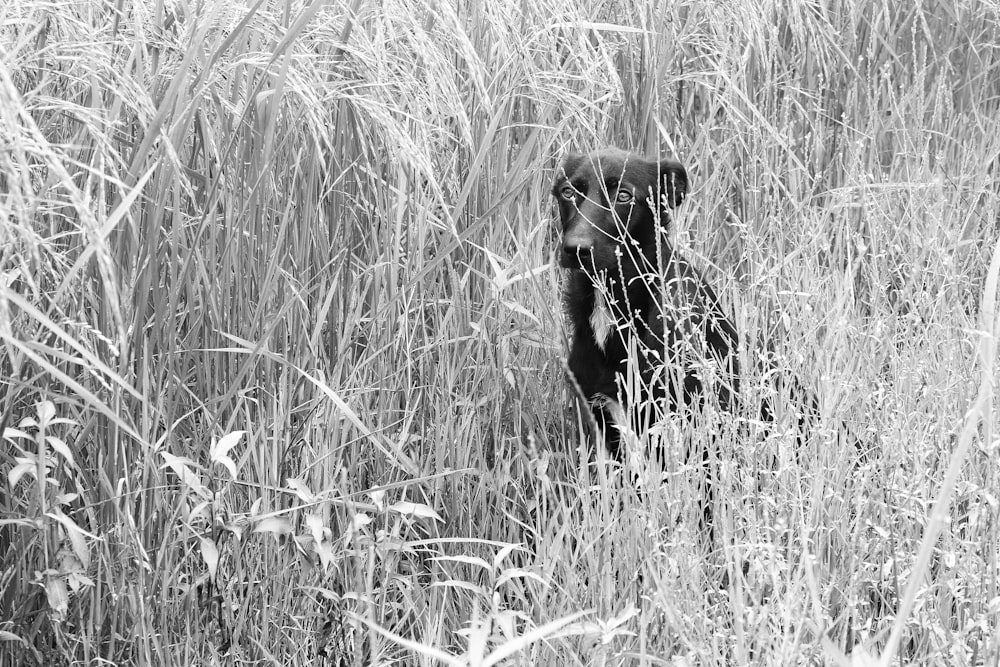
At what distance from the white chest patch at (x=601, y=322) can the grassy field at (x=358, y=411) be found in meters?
0.27

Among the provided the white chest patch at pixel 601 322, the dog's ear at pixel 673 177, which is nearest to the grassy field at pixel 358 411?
the white chest patch at pixel 601 322

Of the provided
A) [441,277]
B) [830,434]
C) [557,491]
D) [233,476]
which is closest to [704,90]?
[441,277]

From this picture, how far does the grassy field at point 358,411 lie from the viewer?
1.97 metres

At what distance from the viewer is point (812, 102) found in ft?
12.5

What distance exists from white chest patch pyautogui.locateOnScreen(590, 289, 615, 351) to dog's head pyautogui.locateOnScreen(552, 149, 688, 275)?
3.9 inches

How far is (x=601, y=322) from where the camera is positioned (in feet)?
10.8

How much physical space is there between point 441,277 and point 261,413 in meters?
0.83

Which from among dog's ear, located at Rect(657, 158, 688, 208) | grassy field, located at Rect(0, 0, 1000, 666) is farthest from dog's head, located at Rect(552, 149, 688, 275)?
grassy field, located at Rect(0, 0, 1000, 666)

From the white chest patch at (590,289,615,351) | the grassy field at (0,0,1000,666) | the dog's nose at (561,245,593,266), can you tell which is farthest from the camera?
the white chest patch at (590,289,615,351)

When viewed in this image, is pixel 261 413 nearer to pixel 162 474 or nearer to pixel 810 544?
pixel 162 474

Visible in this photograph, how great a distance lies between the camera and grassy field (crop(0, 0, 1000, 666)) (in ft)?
6.45

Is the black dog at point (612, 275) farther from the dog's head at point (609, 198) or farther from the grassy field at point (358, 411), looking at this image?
the grassy field at point (358, 411)

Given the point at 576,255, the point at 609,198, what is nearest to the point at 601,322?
the point at 576,255

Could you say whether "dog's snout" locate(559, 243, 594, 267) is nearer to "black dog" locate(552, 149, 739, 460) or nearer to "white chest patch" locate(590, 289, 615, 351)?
"black dog" locate(552, 149, 739, 460)
